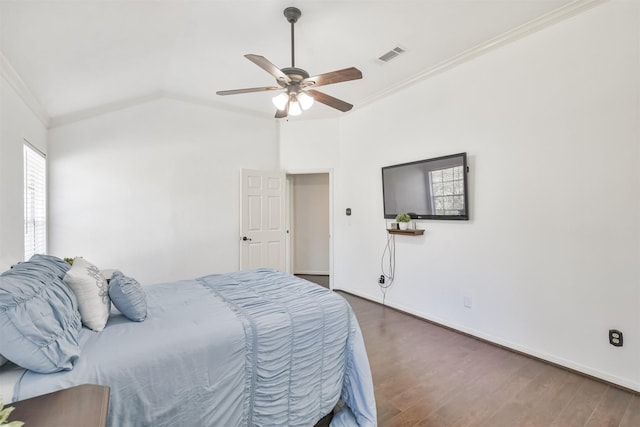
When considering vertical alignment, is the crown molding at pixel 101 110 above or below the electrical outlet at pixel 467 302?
above

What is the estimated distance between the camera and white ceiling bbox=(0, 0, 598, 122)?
2.11 m

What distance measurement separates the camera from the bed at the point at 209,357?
4.06 feet

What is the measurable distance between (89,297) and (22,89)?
7.28 ft

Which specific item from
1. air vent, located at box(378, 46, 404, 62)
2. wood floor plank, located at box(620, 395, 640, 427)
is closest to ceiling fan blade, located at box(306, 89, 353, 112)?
air vent, located at box(378, 46, 404, 62)

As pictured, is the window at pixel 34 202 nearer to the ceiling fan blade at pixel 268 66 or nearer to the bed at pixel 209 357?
the bed at pixel 209 357

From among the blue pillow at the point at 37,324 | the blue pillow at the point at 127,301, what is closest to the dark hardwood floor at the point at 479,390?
the blue pillow at the point at 127,301

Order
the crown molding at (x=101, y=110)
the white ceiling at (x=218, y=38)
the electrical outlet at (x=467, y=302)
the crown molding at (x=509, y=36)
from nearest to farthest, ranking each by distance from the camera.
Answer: the white ceiling at (x=218, y=38), the crown molding at (x=509, y=36), the electrical outlet at (x=467, y=302), the crown molding at (x=101, y=110)

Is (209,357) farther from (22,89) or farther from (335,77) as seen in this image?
(22,89)

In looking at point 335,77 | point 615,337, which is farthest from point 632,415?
point 335,77

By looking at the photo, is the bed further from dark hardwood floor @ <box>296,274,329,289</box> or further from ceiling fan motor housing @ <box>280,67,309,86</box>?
dark hardwood floor @ <box>296,274,329,289</box>

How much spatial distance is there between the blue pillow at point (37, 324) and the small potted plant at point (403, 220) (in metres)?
3.23

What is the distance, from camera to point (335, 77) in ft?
7.30

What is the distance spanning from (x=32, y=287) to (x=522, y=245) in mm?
3551

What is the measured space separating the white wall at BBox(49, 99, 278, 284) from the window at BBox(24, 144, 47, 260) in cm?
15
